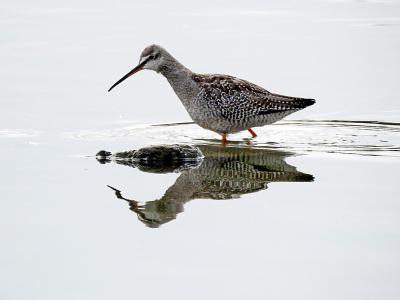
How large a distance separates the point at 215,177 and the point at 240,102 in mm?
2784

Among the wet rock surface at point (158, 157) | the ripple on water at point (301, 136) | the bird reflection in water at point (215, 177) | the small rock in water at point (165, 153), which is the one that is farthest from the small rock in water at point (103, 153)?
the ripple on water at point (301, 136)

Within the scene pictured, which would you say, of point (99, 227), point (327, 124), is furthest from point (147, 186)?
point (327, 124)

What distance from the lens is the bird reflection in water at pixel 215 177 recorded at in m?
7.50

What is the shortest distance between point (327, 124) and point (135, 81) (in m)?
3.85

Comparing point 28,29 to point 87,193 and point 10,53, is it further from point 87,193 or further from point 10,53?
point 87,193

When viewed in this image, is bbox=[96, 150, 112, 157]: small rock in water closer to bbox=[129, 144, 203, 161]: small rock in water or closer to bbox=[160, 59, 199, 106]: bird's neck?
bbox=[129, 144, 203, 161]: small rock in water

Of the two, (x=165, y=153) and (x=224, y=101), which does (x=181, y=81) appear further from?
(x=165, y=153)

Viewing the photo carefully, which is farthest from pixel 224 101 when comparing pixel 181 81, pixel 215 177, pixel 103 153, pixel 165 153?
pixel 215 177

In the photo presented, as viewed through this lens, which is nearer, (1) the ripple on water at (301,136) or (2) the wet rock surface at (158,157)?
(2) the wet rock surface at (158,157)

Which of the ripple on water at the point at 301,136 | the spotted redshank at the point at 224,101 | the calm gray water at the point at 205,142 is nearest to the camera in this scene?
the calm gray water at the point at 205,142

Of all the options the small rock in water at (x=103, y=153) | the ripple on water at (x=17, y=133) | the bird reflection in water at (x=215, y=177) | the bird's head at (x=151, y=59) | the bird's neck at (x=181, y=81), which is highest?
the bird's head at (x=151, y=59)

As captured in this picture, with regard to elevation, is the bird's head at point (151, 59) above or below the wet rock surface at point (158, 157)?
above

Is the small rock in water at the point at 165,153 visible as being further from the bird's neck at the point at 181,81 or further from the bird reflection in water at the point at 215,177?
the bird's neck at the point at 181,81

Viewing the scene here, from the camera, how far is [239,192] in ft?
26.5
